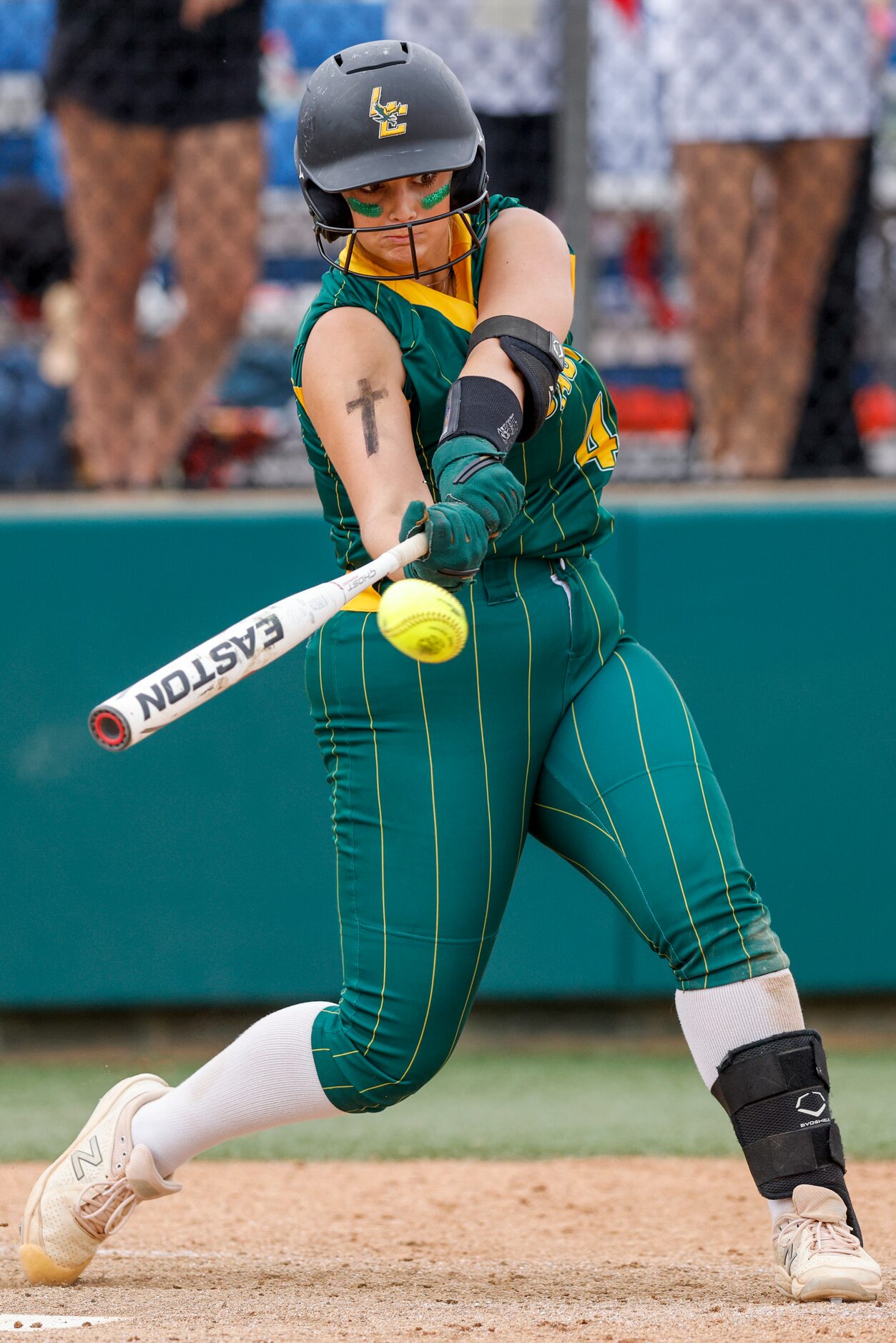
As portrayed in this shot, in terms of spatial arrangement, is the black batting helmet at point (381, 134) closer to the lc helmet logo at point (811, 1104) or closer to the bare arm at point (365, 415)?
the bare arm at point (365, 415)

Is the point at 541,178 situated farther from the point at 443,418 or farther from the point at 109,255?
the point at 443,418

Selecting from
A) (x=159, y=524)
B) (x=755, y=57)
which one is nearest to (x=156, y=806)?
(x=159, y=524)

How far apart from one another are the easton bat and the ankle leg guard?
0.90m

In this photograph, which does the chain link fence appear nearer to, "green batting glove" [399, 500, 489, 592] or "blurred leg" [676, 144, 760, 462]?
"blurred leg" [676, 144, 760, 462]

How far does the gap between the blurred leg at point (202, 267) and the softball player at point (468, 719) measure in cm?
224

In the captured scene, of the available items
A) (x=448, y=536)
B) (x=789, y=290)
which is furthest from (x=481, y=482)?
(x=789, y=290)

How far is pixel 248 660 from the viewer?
2.47 meters

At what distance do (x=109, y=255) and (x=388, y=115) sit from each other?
259 cm

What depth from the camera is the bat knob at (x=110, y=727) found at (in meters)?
2.29

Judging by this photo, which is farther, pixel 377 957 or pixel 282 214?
pixel 282 214

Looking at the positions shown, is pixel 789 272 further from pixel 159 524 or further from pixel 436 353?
pixel 436 353

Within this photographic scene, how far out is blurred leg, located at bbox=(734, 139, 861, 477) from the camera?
5.15m

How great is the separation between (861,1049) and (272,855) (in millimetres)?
1644

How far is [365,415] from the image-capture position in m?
2.73
